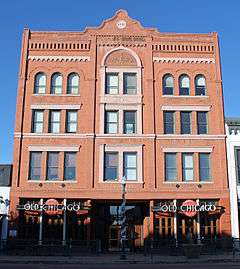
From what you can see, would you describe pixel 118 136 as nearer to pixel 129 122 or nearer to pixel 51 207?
pixel 129 122

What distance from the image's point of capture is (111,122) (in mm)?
35594

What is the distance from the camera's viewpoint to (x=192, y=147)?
35.0m

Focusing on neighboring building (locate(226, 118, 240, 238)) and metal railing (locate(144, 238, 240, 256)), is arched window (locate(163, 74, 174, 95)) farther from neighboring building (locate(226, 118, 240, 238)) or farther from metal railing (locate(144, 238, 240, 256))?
metal railing (locate(144, 238, 240, 256))

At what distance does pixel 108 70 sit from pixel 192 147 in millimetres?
9411

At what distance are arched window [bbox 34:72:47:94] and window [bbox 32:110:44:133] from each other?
1827mm

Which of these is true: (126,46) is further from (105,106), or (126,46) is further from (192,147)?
(192,147)

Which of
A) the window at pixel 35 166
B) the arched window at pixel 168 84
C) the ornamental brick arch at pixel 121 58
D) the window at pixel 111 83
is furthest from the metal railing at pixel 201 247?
the ornamental brick arch at pixel 121 58

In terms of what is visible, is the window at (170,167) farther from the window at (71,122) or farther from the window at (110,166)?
the window at (71,122)

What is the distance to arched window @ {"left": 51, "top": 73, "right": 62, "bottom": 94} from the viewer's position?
1428 inches

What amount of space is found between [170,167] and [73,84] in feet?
34.6

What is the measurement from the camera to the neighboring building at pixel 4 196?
33.5 metres

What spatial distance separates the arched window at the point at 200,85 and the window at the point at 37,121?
513 inches

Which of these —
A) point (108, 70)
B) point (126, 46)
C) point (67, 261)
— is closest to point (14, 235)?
point (67, 261)

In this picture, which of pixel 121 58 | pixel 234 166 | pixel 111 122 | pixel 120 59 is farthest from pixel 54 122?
pixel 234 166
